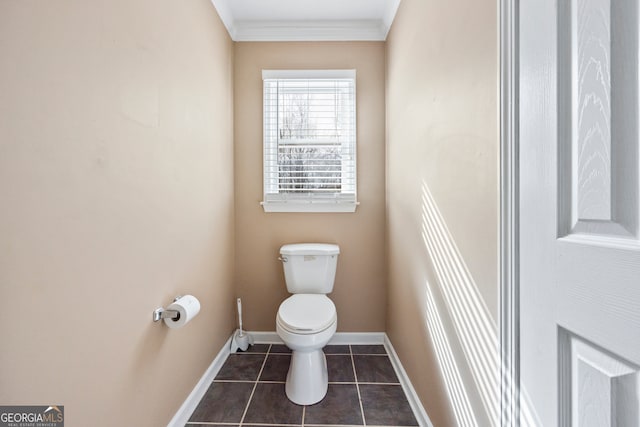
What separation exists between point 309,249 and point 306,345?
687 mm

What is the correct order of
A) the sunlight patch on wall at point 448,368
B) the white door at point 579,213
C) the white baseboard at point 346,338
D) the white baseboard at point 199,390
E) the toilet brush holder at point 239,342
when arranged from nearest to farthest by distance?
the white door at point 579,213, the sunlight patch on wall at point 448,368, the white baseboard at point 199,390, the toilet brush holder at point 239,342, the white baseboard at point 346,338

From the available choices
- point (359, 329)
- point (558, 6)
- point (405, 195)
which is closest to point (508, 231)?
point (558, 6)

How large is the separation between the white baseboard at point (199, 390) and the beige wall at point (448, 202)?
120 centimetres

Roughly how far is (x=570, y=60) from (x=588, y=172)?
0.78 ft

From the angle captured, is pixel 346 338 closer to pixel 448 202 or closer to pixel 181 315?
pixel 181 315

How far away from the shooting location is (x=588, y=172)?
550 mm

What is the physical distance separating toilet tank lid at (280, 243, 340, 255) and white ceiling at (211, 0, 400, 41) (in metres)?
1.58

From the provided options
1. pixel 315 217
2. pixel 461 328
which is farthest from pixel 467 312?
pixel 315 217

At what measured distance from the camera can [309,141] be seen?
2.24 meters

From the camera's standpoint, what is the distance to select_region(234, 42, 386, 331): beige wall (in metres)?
2.20

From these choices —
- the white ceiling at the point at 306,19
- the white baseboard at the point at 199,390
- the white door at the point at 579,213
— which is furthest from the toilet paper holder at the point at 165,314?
the white ceiling at the point at 306,19

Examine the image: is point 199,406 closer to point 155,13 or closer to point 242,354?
point 242,354

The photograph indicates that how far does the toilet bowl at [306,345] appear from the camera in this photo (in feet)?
5.05

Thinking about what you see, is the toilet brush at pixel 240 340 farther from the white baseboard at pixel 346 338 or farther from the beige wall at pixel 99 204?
the beige wall at pixel 99 204
